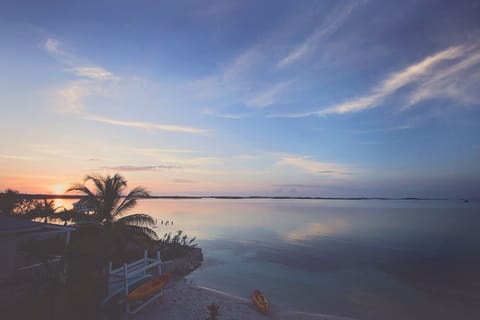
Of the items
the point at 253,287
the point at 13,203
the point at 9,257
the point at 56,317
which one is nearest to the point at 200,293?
the point at 253,287

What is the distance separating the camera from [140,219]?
16.6 metres

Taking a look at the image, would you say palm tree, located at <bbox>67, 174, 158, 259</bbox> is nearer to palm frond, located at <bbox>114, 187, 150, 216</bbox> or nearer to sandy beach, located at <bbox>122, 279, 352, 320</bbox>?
palm frond, located at <bbox>114, 187, 150, 216</bbox>

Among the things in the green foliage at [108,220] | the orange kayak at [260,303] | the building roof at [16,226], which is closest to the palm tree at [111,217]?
the green foliage at [108,220]

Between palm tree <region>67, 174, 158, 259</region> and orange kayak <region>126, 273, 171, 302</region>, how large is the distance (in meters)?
3.76

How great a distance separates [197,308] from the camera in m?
13.5

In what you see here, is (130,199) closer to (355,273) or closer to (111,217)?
(111,217)

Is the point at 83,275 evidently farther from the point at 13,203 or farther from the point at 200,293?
the point at 13,203

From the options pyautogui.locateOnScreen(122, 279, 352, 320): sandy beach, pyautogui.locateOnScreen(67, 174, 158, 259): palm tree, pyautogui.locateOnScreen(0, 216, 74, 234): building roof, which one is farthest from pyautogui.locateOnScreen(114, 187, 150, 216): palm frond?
pyautogui.locateOnScreen(122, 279, 352, 320): sandy beach

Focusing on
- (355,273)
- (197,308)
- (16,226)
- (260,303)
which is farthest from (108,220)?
(355,273)

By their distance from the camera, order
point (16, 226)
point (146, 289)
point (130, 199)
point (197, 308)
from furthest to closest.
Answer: point (130, 199) < point (197, 308) < point (146, 289) < point (16, 226)

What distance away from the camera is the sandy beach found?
12273mm

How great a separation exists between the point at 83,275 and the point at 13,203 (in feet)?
51.8

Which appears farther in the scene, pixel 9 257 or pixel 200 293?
pixel 200 293

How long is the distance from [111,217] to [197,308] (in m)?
7.84
